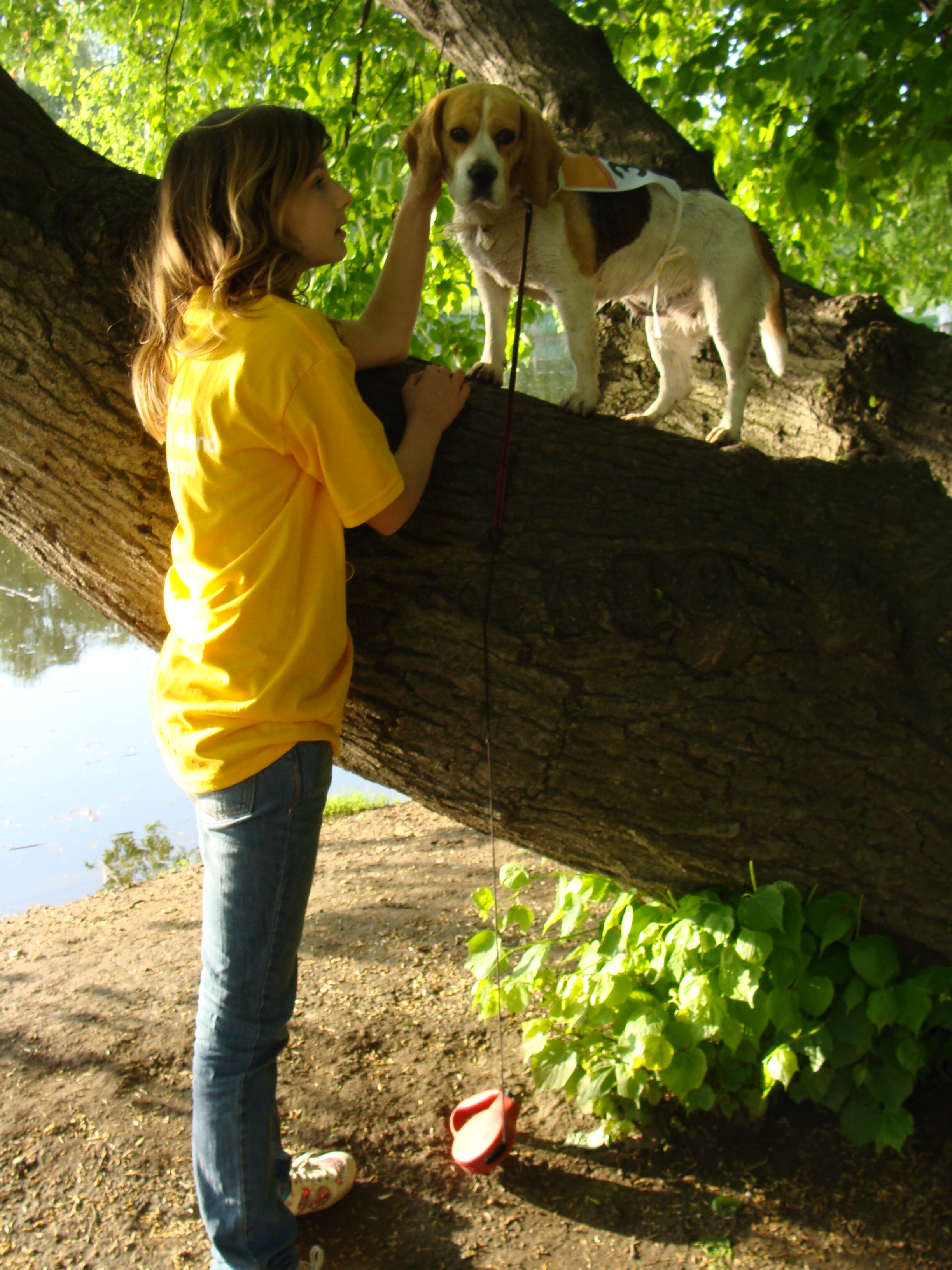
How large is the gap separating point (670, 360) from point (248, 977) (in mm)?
2437

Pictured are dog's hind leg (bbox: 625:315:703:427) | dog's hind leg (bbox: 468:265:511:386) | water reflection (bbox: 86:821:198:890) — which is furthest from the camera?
water reflection (bbox: 86:821:198:890)

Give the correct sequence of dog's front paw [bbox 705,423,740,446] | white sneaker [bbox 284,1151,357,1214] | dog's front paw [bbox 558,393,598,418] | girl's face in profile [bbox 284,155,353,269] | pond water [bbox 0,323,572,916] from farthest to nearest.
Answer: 1. pond water [bbox 0,323,572,916]
2. dog's front paw [bbox 705,423,740,446]
3. dog's front paw [bbox 558,393,598,418]
4. white sneaker [bbox 284,1151,357,1214]
5. girl's face in profile [bbox 284,155,353,269]

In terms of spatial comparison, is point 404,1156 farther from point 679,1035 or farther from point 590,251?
point 590,251

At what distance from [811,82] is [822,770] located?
2767 millimetres

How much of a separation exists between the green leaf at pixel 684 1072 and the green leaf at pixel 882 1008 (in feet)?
1.28

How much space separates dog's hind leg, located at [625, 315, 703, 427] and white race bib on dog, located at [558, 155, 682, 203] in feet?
1.97

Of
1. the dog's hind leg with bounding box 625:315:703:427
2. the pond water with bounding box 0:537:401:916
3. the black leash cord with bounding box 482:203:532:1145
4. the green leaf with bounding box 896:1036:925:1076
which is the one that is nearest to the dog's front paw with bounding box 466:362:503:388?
the black leash cord with bounding box 482:203:532:1145

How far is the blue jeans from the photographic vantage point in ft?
A: 6.10

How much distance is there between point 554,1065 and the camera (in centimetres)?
253

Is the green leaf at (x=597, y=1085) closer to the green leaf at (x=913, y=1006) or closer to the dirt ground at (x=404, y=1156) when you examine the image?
the dirt ground at (x=404, y=1156)

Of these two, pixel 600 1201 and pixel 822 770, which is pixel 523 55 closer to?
pixel 822 770

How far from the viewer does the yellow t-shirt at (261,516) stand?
180 cm

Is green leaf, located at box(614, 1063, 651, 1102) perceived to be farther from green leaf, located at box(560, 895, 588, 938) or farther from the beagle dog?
the beagle dog

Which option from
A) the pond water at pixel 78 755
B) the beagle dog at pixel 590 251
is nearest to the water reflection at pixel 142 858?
the pond water at pixel 78 755
